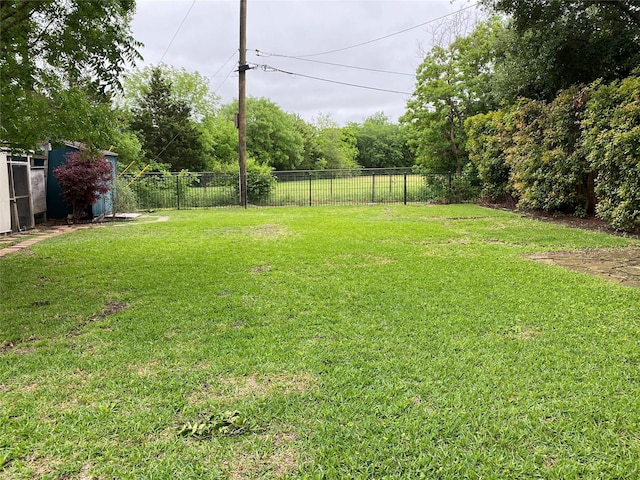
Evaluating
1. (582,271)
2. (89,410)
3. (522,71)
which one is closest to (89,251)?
(89,410)

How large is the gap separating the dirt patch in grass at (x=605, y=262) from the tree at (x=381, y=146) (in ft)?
126

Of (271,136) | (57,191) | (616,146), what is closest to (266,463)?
(616,146)

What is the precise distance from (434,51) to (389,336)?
1596cm

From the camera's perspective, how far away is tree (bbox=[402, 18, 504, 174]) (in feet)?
50.4

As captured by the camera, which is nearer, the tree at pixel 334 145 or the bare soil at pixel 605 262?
the bare soil at pixel 605 262

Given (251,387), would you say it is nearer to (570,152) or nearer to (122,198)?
(570,152)

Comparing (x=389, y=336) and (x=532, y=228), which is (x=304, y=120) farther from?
(x=389, y=336)

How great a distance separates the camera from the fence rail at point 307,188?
14.7 m

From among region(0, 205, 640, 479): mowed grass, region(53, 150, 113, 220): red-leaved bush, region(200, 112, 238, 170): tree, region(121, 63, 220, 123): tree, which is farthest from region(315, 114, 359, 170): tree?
region(0, 205, 640, 479): mowed grass

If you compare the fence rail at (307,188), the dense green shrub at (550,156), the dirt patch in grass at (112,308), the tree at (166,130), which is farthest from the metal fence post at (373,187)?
the tree at (166,130)

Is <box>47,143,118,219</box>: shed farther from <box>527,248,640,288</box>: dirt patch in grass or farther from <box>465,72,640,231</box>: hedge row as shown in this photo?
<box>465,72,640,231</box>: hedge row

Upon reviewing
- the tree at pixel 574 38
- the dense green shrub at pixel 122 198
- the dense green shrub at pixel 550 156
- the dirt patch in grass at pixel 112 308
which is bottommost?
the dirt patch in grass at pixel 112 308

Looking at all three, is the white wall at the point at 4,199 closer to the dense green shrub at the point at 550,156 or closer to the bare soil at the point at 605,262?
the bare soil at the point at 605,262

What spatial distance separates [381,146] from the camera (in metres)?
47.8
